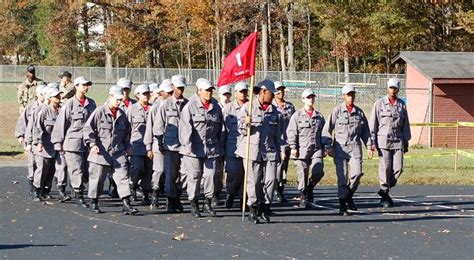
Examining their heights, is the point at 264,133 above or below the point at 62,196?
above

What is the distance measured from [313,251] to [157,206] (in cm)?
467

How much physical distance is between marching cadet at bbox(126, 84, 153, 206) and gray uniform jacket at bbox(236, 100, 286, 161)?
2588 millimetres

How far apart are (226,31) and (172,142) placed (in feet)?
143

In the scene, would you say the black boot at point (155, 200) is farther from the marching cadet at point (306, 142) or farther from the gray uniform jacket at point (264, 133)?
the marching cadet at point (306, 142)

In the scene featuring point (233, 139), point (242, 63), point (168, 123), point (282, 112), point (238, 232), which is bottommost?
point (238, 232)

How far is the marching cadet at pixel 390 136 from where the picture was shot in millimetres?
16547

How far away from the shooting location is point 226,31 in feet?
193

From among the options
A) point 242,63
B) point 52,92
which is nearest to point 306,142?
point 242,63

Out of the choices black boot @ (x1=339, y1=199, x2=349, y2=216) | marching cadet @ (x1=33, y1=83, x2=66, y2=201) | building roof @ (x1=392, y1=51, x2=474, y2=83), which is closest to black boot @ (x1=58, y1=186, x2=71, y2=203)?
marching cadet @ (x1=33, y1=83, x2=66, y2=201)

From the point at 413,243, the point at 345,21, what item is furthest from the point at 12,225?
the point at 345,21

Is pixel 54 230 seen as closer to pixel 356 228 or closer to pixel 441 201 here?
pixel 356 228

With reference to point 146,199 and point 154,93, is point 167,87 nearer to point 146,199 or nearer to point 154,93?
point 154,93

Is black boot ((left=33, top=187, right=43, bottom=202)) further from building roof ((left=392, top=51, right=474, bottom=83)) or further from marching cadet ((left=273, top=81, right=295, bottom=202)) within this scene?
building roof ((left=392, top=51, right=474, bottom=83))

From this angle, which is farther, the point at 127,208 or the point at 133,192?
the point at 133,192
